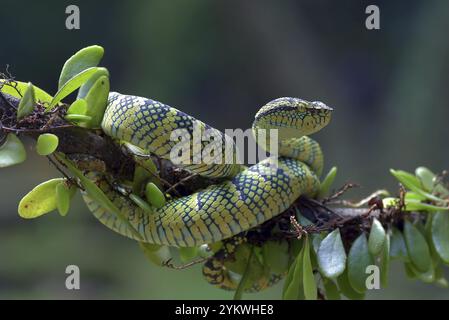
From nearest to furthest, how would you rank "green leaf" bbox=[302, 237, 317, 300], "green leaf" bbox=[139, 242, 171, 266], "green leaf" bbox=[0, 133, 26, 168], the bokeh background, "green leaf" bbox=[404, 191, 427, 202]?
"green leaf" bbox=[0, 133, 26, 168]
"green leaf" bbox=[302, 237, 317, 300]
"green leaf" bbox=[139, 242, 171, 266]
"green leaf" bbox=[404, 191, 427, 202]
the bokeh background

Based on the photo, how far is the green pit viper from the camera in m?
0.75

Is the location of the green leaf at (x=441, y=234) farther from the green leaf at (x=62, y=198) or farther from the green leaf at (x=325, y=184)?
the green leaf at (x=62, y=198)

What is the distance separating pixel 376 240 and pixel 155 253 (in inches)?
14.1

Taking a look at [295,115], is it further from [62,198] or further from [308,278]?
[62,198]

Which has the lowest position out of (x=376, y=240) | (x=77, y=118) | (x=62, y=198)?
(x=376, y=240)

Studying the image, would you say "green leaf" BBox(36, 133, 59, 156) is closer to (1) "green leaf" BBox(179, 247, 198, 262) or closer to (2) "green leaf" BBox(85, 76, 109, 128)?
(2) "green leaf" BBox(85, 76, 109, 128)

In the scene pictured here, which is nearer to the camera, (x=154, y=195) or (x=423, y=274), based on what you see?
(x=154, y=195)

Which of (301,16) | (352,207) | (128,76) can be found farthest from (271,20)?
(352,207)

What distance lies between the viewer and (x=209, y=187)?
2.78ft

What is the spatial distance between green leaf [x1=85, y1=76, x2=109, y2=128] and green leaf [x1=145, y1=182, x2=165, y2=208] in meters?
0.12

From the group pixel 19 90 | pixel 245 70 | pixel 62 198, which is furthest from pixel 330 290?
pixel 245 70

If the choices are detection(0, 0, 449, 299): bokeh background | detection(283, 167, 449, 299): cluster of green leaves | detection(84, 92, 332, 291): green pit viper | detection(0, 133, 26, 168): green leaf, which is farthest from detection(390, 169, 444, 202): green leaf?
detection(0, 0, 449, 299): bokeh background

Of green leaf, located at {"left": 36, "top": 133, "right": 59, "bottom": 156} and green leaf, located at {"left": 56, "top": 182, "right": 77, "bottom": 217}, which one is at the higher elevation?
green leaf, located at {"left": 36, "top": 133, "right": 59, "bottom": 156}

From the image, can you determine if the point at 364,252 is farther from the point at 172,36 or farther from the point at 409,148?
the point at 172,36
